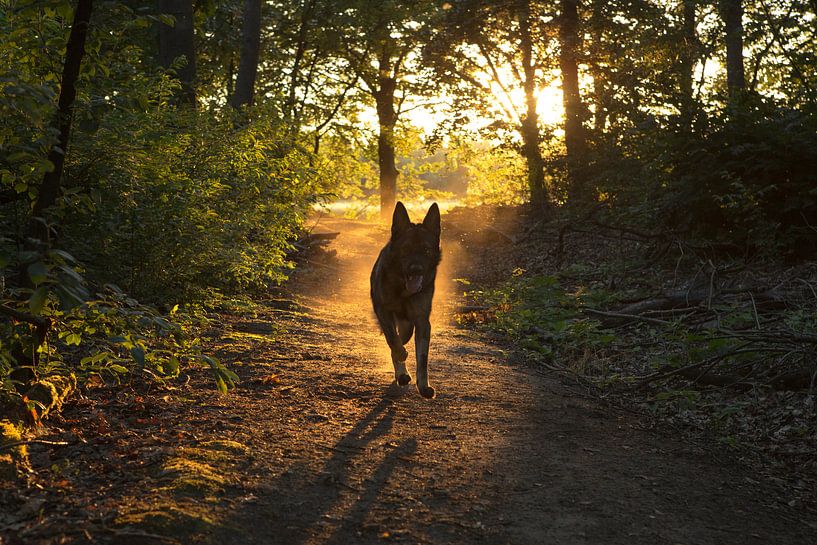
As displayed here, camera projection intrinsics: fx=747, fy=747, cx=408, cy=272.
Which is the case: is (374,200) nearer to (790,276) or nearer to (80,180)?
(790,276)

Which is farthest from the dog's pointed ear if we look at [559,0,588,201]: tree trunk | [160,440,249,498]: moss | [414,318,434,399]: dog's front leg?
[559,0,588,201]: tree trunk

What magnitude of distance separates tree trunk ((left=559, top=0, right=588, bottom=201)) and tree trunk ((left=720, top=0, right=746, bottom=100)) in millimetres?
4464

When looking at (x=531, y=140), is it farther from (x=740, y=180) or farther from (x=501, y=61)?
(x=740, y=180)

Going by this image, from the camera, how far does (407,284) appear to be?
24.2 ft

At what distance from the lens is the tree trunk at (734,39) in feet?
70.5

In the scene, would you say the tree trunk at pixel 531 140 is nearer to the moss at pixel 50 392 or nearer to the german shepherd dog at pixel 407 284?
the german shepherd dog at pixel 407 284

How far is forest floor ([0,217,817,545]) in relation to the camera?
3971 mm

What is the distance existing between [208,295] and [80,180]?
2561mm

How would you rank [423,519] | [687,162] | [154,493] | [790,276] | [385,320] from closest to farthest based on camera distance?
[154,493]
[423,519]
[385,320]
[790,276]
[687,162]

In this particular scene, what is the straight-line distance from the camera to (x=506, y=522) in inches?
173

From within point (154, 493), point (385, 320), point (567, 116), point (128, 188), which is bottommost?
point (154, 493)

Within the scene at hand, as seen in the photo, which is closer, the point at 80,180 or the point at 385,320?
the point at 80,180

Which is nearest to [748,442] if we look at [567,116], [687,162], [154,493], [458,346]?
[458,346]

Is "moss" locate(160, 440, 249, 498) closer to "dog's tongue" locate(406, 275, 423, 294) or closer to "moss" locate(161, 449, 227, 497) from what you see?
"moss" locate(161, 449, 227, 497)
